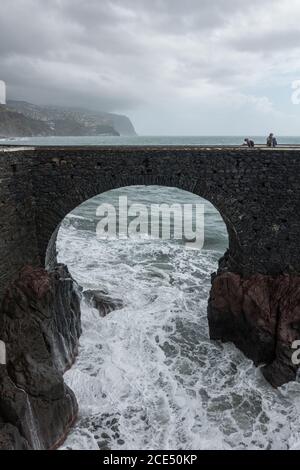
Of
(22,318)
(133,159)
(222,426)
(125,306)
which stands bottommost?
(222,426)

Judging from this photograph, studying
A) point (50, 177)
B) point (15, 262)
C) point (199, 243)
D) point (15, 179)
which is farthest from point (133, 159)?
point (199, 243)

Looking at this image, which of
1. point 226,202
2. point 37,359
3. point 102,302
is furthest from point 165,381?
point 226,202

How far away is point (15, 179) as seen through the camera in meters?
17.0

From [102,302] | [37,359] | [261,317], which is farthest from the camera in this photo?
[102,302]

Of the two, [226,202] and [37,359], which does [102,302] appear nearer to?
[37,359]

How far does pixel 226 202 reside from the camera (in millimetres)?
18406

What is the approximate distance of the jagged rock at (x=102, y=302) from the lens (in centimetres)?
2152

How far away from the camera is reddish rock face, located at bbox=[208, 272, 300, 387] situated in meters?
16.5

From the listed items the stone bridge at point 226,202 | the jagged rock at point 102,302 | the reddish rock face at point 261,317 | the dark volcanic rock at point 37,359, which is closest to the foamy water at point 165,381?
the jagged rock at point 102,302

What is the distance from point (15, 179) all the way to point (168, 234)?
22.8 meters

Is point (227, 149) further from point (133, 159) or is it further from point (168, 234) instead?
point (168, 234)

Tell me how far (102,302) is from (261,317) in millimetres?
9167

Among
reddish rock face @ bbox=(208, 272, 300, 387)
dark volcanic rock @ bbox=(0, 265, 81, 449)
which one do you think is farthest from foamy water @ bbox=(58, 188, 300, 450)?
dark volcanic rock @ bbox=(0, 265, 81, 449)

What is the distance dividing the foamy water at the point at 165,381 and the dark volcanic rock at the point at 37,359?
89 centimetres
